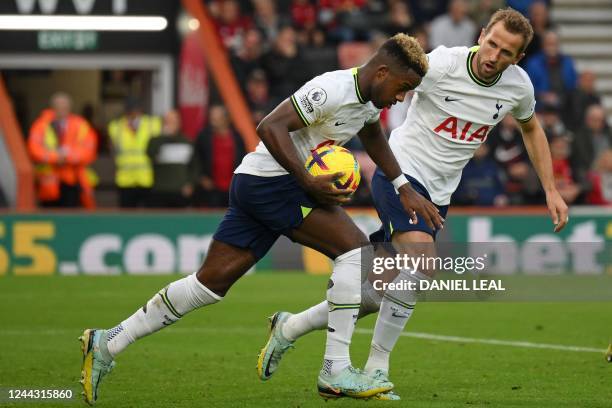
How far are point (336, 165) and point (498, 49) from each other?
1384 mm

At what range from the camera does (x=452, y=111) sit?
8336 millimetres

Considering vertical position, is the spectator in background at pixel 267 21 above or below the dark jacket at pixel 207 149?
above

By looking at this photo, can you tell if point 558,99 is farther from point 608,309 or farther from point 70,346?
point 70,346

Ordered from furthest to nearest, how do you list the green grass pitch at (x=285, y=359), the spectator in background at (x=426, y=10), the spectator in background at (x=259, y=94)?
the spectator in background at (x=426, y=10), the spectator in background at (x=259, y=94), the green grass pitch at (x=285, y=359)

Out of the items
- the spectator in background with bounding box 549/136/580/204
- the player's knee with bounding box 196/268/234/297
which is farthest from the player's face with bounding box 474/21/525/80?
the spectator in background with bounding box 549/136/580/204

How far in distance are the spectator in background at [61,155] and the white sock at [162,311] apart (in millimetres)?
10373

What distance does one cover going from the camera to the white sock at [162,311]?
7598mm

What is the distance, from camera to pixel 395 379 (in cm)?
859

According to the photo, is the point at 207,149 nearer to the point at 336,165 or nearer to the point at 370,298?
the point at 370,298

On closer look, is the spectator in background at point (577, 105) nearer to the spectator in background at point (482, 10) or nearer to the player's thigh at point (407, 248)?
the spectator in background at point (482, 10)

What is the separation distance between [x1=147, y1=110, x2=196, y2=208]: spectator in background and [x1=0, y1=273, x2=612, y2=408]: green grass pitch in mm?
2882

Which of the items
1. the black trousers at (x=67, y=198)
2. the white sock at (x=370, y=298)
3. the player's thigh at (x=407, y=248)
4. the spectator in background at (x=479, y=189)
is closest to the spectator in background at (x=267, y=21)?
the black trousers at (x=67, y=198)

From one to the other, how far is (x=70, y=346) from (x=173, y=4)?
10483 millimetres

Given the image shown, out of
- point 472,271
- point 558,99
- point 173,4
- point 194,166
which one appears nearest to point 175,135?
point 194,166
